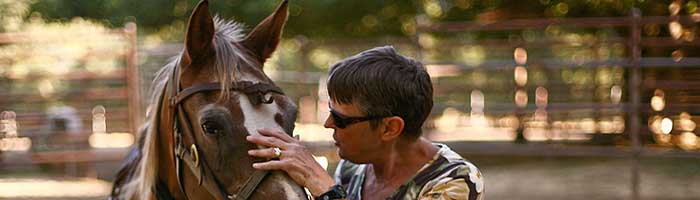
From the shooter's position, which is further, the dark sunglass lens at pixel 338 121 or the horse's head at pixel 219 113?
the horse's head at pixel 219 113

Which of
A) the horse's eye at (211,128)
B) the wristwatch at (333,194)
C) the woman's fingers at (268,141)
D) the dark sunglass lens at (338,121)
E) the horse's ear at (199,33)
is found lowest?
the wristwatch at (333,194)

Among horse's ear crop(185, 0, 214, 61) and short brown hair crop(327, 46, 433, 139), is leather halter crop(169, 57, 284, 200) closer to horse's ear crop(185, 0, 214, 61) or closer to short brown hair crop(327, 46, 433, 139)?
horse's ear crop(185, 0, 214, 61)

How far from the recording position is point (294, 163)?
1.78 m

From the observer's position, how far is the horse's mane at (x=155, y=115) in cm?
206

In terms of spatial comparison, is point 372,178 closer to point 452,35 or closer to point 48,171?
point 48,171

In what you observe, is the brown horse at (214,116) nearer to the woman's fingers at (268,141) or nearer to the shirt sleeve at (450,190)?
the woman's fingers at (268,141)

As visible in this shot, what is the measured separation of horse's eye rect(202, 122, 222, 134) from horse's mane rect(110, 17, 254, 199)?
0.25ft

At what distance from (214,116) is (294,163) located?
11.5 inches


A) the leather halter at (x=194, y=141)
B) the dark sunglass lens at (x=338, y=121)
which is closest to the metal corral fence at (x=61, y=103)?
the leather halter at (x=194, y=141)

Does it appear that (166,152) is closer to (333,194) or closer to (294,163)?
(294,163)

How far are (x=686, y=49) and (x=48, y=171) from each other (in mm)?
6496

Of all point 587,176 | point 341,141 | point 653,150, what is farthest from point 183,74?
point 587,176

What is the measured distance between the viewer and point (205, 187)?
6.65 feet

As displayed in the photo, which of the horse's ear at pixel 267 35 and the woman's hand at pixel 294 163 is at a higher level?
the horse's ear at pixel 267 35
